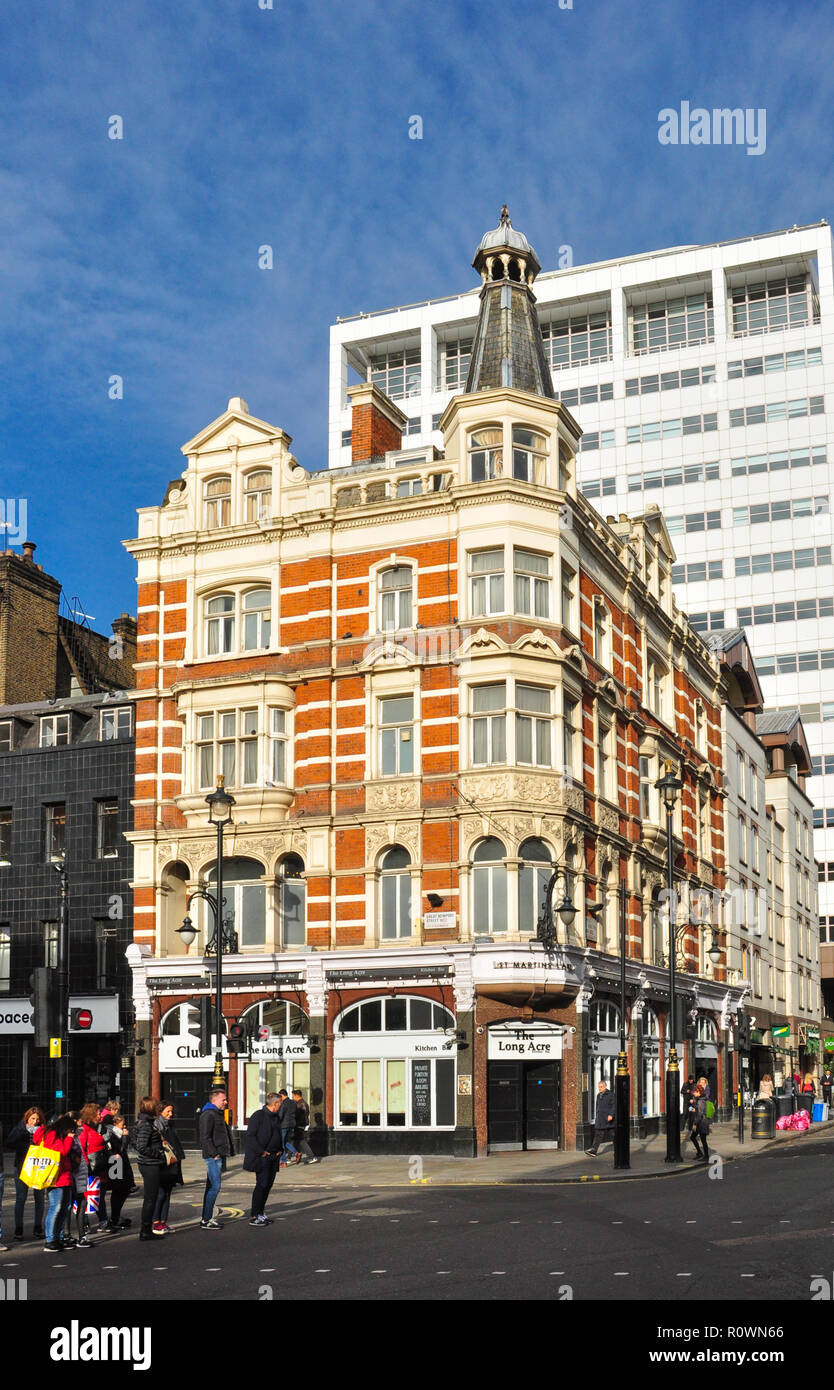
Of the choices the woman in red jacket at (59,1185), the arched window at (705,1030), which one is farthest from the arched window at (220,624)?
the woman in red jacket at (59,1185)

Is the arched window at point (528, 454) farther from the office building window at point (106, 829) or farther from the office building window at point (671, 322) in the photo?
the office building window at point (671, 322)

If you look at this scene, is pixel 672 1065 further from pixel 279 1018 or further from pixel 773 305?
pixel 773 305

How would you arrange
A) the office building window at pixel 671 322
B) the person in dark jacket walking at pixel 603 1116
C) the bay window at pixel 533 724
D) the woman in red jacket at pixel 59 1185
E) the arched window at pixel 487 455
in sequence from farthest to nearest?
the office building window at pixel 671 322 → the arched window at pixel 487 455 → the bay window at pixel 533 724 → the person in dark jacket walking at pixel 603 1116 → the woman in red jacket at pixel 59 1185

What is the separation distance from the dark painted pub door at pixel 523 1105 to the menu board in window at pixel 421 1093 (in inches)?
58.7

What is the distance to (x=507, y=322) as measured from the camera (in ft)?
138

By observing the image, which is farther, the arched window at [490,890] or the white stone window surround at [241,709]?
the white stone window surround at [241,709]

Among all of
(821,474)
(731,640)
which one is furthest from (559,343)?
(731,640)

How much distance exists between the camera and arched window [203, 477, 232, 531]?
43031 mm

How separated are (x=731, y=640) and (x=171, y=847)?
3364cm

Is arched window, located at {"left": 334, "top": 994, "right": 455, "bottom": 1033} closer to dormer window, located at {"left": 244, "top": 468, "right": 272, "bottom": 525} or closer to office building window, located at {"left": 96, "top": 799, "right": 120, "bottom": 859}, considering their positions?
office building window, located at {"left": 96, "top": 799, "right": 120, "bottom": 859}

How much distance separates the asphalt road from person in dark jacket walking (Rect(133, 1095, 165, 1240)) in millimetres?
505

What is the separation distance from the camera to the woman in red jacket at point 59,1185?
19.1 metres

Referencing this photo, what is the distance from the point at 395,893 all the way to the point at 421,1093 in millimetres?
4959
